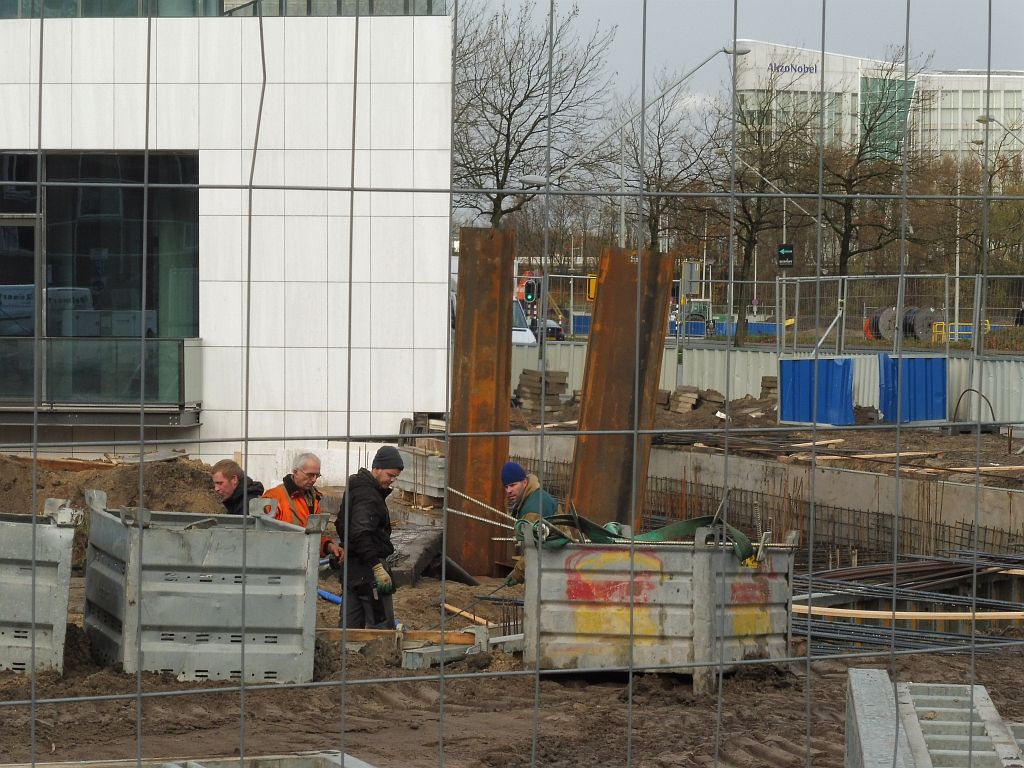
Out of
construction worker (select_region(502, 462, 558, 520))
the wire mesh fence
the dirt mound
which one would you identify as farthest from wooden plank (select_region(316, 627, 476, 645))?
the dirt mound

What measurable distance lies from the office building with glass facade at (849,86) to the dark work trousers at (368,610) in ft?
12.9

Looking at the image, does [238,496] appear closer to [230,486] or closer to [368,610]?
[230,486]

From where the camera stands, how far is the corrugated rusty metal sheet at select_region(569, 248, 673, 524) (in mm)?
8914

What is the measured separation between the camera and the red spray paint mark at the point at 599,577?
678 cm

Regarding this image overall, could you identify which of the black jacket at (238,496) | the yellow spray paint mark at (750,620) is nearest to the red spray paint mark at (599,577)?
the yellow spray paint mark at (750,620)

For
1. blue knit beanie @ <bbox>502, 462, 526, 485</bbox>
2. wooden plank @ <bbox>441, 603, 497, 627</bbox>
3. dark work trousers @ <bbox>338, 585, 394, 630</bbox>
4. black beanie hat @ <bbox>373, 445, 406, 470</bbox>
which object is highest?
black beanie hat @ <bbox>373, 445, 406, 470</bbox>

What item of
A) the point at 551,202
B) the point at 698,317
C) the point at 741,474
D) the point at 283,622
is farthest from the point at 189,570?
the point at 741,474

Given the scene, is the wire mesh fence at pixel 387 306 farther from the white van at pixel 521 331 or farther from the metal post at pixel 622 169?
the white van at pixel 521 331

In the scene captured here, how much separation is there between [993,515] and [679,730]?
6866 millimetres

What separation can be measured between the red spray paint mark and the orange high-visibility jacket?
1807 mm

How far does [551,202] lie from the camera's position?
5.76 m

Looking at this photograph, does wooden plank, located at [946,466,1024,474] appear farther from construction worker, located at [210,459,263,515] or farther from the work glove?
construction worker, located at [210,459,263,515]

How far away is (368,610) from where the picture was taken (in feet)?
27.5

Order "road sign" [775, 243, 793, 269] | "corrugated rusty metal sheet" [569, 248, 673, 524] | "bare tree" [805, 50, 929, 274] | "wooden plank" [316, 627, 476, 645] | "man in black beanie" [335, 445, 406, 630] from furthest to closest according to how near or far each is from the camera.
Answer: "corrugated rusty metal sheet" [569, 248, 673, 524]
"man in black beanie" [335, 445, 406, 630]
"wooden plank" [316, 627, 476, 645]
"road sign" [775, 243, 793, 269]
"bare tree" [805, 50, 929, 274]
